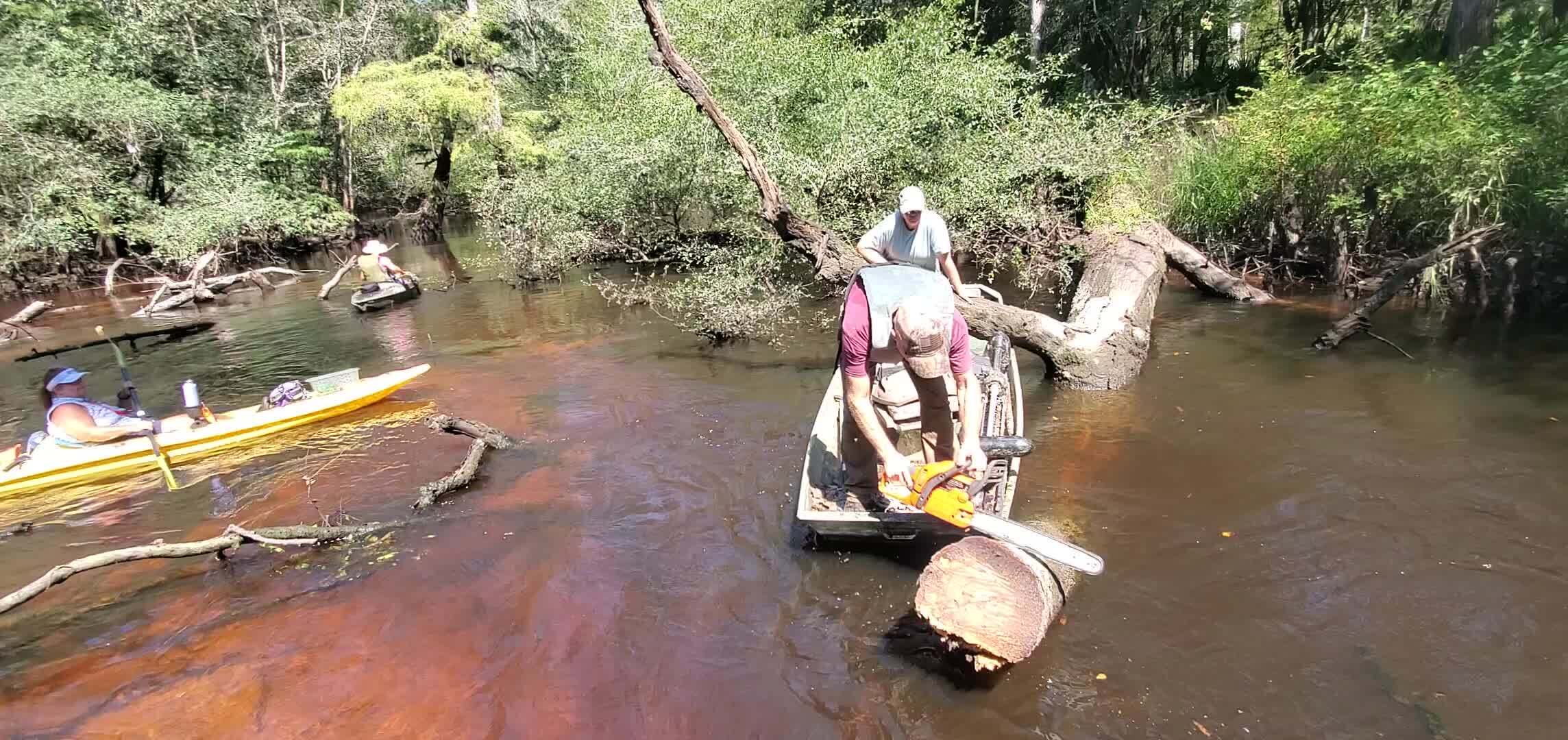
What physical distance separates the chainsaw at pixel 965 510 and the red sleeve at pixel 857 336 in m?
0.68

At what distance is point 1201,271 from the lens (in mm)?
11180

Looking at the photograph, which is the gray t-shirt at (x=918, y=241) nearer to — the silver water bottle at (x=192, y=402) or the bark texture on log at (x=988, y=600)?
the bark texture on log at (x=988, y=600)

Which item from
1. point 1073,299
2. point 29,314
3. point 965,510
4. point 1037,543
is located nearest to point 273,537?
point 965,510

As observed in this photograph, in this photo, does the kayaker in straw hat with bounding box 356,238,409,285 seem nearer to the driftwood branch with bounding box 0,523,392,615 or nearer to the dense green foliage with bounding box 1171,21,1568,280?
the driftwood branch with bounding box 0,523,392,615

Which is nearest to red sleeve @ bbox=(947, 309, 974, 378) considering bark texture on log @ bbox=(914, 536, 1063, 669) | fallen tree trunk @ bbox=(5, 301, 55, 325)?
bark texture on log @ bbox=(914, 536, 1063, 669)

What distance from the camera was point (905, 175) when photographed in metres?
11.6

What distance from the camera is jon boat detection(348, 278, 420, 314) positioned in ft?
48.3

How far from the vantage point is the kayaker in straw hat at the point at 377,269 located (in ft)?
50.3

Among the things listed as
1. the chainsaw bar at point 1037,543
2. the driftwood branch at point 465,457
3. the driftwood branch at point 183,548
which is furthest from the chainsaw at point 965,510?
the driftwood branch at point 183,548

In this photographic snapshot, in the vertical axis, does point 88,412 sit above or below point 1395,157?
below

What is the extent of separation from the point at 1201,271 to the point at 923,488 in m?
9.05

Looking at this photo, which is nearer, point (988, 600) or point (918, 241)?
point (988, 600)

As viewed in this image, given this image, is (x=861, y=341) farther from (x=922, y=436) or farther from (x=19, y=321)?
(x=19, y=321)

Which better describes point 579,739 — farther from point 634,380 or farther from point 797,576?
point 634,380
